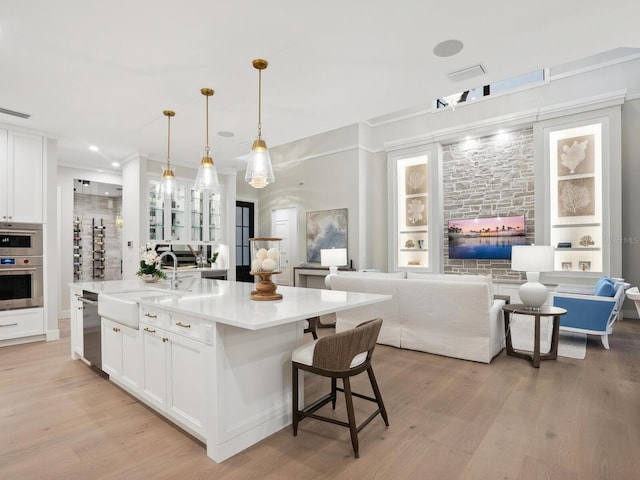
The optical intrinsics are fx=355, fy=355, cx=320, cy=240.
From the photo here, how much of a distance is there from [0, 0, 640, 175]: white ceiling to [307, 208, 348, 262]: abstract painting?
3875mm

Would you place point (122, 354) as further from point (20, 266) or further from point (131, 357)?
point (20, 266)

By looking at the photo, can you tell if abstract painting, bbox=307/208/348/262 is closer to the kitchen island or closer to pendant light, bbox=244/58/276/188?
pendant light, bbox=244/58/276/188

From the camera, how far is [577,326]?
4102 millimetres

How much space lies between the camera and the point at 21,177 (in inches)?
179

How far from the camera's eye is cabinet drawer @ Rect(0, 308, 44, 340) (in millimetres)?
4340

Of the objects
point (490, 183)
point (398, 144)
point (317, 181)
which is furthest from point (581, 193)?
point (317, 181)

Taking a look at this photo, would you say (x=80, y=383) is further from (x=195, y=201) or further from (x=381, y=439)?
(x=195, y=201)

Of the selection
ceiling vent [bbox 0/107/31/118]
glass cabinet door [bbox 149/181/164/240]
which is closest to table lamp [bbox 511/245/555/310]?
glass cabinet door [bbox 149/181/164/240]

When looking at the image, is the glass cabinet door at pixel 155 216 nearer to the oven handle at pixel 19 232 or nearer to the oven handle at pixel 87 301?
the oven handle at pixel 19 232

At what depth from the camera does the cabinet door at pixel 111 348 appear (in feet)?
9.57

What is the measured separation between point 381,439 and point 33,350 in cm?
427

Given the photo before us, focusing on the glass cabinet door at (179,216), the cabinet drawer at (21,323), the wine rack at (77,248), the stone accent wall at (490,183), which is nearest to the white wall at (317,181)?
the stone accent wall at (490,183)

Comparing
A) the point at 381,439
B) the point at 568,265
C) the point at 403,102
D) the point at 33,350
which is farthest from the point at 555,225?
the point at 33,350

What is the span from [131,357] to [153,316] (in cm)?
56
